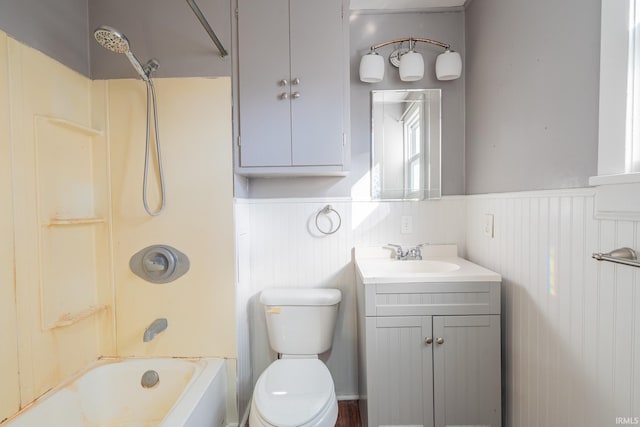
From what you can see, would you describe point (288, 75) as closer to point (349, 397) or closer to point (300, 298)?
point (300, 298)

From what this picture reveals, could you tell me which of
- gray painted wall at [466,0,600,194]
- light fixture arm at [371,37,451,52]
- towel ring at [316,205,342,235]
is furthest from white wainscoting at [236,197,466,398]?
light fixture arm at [371,37,451,52]

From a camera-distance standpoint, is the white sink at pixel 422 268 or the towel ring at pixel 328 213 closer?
the white sink at pixel 422 268

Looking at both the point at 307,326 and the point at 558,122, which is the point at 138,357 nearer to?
the point at 307,326

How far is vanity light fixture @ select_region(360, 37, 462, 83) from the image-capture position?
1733mm

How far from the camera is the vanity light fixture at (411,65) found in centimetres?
173

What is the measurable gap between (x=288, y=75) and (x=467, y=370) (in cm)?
171

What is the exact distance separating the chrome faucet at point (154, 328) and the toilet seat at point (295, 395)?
1.98ft

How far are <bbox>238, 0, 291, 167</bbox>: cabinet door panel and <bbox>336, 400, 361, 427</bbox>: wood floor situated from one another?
159cm

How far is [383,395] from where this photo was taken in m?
1.39

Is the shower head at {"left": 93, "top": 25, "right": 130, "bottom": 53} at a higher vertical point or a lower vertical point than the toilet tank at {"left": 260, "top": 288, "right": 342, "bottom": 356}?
higher

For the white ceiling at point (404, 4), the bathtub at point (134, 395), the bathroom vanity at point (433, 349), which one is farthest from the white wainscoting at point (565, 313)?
the bathtub at point (134, 395)

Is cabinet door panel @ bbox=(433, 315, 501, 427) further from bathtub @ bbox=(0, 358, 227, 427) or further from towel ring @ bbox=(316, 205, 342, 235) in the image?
bathtub @ bbox=(0, 358, 227, 427)

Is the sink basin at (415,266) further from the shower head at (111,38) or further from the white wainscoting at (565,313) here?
the shower head at (111,38)

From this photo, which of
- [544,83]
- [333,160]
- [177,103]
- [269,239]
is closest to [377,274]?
[333,160]
